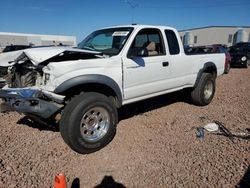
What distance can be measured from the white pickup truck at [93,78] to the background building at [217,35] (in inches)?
1794

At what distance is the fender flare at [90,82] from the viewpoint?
131 inches

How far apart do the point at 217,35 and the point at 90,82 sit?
51.7 m

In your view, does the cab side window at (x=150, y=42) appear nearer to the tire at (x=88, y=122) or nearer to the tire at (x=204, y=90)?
the tire at (x=88, y=122)

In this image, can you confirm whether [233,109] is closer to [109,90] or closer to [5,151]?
[109,90]

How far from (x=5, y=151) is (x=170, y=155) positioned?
103 inches

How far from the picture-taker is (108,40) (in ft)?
15.9

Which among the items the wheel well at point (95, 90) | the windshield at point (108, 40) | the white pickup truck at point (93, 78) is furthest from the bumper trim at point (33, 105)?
the windshield at point (108, 40)

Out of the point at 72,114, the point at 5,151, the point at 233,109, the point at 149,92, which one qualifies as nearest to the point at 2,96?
the point at 5,151

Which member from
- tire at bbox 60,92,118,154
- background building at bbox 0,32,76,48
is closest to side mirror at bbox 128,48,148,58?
tire at bbox 60,92,118,154

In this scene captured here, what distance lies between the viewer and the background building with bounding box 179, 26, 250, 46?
44.6m

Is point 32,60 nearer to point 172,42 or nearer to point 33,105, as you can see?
point 33,105

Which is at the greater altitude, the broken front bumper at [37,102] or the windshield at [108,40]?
the windshield at [108,40]

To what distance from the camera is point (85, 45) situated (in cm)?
514

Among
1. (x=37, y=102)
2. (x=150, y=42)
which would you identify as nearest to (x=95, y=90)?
(x=37, y=102)
